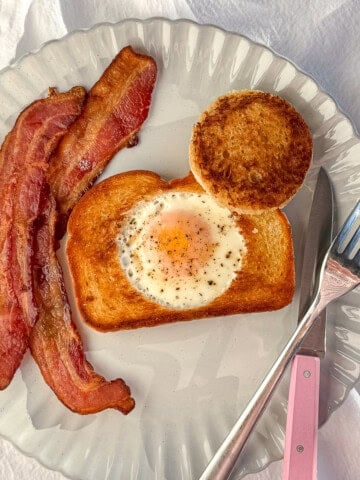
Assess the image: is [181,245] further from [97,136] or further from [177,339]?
[97,136]

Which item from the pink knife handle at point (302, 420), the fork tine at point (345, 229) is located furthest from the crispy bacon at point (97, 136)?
the pink knife handle at point (302, 420)

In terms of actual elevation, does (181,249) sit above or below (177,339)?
above

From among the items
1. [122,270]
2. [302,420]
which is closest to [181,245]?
[122,270]

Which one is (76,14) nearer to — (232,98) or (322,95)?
(232,98)

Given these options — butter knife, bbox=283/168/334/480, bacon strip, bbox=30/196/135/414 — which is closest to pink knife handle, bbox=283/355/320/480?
butter knife, bbox=283/168/334/480

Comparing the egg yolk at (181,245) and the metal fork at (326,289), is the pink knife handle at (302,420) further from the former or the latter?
the egg yolk at (181,245)

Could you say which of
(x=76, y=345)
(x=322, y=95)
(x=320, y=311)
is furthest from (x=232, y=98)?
(x=76, y=345)
